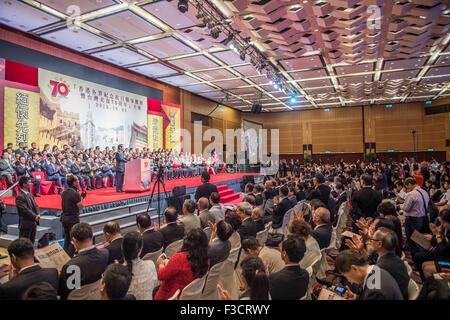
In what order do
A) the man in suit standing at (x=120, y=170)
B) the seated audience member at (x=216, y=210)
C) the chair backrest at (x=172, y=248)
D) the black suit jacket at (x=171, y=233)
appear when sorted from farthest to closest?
the man in suit standing at (x=120, y=170) < the seated audience member at (x=216, y=210) < the black suit jacket at (x=171, y=233) < the chair backrest at (x=172, y=248)

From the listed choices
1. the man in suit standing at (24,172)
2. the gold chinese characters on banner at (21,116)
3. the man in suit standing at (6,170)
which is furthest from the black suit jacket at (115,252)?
the gold chinese characters on banner at (21,116)

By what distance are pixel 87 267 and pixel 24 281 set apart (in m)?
0.38

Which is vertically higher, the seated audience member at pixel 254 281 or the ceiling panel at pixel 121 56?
the ceiling panel at pixel 121 56

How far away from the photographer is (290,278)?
1.99m

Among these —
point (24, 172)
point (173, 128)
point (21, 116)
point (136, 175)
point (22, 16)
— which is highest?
point (22, 16)

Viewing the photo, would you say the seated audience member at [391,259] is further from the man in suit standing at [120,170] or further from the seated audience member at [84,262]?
the man in suit standing at [120,170]

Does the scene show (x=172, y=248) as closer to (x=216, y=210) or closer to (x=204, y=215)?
(x=204, y=215)

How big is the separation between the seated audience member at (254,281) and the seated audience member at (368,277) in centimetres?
57

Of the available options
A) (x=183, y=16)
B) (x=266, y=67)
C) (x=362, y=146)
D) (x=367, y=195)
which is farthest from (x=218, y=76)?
(x=362, y=146)

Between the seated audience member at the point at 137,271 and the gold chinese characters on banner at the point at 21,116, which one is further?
the gold chinese characters on banner at the point at 21,116

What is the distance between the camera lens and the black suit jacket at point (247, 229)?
3395 millimetres

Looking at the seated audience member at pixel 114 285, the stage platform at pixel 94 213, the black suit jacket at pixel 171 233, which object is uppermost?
the seated audience member at pixel 114 285

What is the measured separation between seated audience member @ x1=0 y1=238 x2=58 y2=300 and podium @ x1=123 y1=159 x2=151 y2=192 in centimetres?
494

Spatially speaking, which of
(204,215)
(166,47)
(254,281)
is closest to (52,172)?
(166,47)
